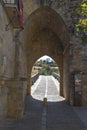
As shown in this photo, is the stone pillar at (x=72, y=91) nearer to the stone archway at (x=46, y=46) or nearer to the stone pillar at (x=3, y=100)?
the stone archway at (x=46, y=46)

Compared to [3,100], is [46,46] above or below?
above

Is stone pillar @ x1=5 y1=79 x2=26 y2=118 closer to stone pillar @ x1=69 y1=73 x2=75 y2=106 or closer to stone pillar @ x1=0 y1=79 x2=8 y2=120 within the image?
stone pillar @ x1=0 y1=79 x2=8 y2=120

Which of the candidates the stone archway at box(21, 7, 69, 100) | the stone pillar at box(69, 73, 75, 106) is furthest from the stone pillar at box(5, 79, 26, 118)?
the stone archway at box(21, 7, 69, 100)

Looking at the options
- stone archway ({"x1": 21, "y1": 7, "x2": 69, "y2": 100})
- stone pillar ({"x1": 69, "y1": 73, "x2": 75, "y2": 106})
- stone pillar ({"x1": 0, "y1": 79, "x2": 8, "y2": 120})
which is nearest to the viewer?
stone pillar ({"x1": 0, "y1": 79, "x2": 8, "y2": 120})

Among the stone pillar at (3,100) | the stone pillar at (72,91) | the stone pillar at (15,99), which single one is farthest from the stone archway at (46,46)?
the stone pillar at (3,100)

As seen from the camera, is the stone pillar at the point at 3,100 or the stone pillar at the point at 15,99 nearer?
the stone pillar at the point at 3,100

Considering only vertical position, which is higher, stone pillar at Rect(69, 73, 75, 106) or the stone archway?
the stone archway

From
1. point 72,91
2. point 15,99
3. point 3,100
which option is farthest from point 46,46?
point 3,100

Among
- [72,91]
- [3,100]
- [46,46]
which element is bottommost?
[72,91]

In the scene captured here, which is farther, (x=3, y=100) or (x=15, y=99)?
(x=15, y=99)

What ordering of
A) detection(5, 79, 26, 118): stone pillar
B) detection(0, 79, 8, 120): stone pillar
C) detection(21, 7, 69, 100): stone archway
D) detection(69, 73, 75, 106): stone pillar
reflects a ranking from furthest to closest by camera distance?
detection(21, 7, 69, 100): stone archway
detection(69, 73, 75, 106): stone pillar
detection(5, 79, 26, 118): stone pillar
detection(0, 79, 8, 120): stone pillar

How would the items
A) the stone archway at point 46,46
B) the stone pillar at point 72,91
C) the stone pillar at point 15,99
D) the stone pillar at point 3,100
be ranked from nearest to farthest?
1. the stone pillar at point 3,100
2. the stone pillar at point 15,99
3. the stone pillar at point 72,91
4. the stone archway at point 46,46

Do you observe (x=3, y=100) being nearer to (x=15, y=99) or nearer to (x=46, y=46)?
(x=15, y=99)

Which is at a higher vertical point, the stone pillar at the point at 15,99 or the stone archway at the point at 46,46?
the stone archway at the point at 46,46
